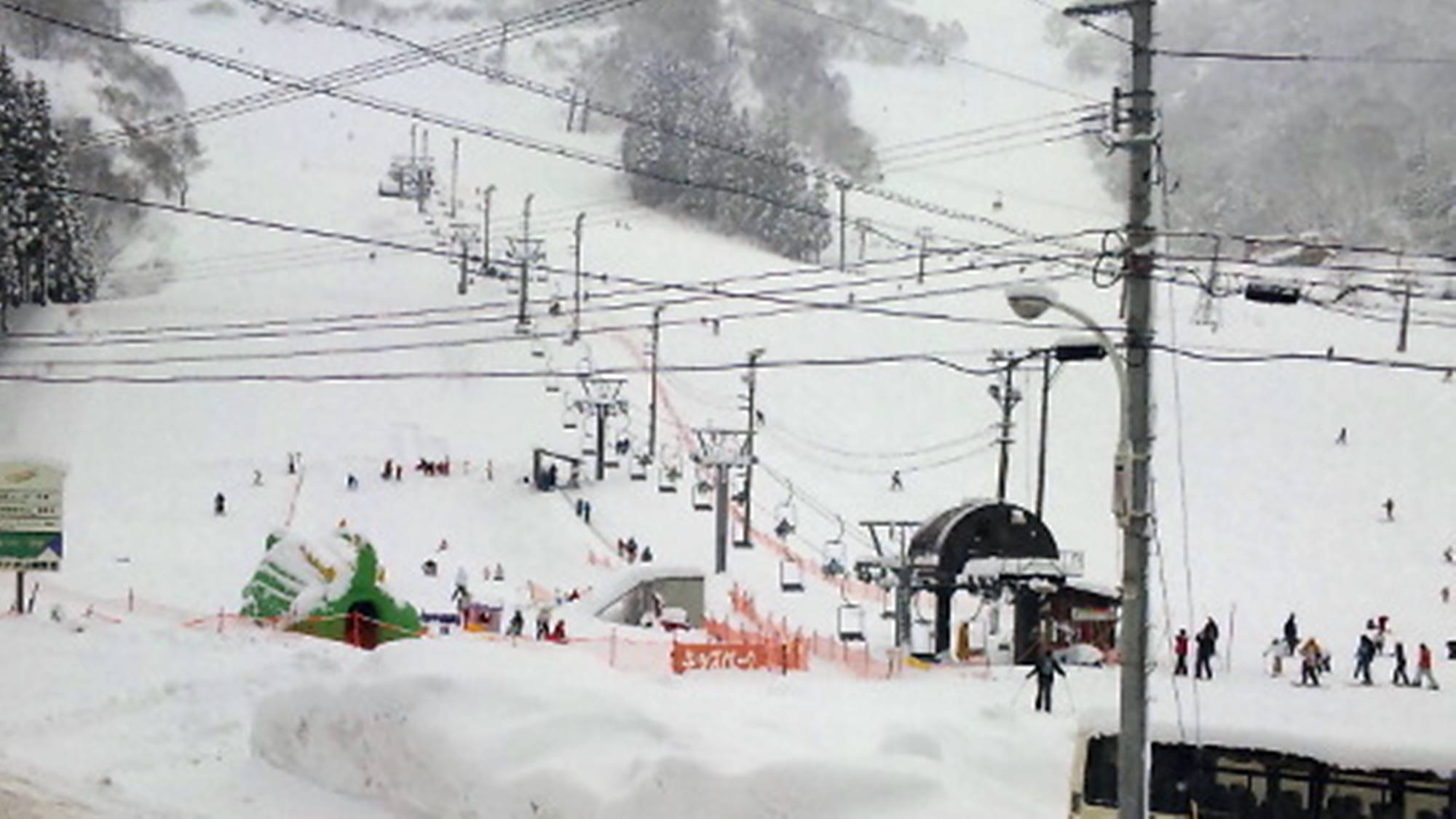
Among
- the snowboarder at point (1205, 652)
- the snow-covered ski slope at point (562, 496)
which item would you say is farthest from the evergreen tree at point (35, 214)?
the snowboarder at point (1205, 652)

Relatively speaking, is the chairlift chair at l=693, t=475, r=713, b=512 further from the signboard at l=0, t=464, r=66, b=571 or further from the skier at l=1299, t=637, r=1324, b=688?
the signboard at l=0, t=464, r=66, b=571

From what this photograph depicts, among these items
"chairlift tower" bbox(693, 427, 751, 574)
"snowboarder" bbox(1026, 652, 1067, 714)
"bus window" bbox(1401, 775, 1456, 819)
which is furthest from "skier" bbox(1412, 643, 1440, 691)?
"chairlift tower" bbox(693, 427, 751, 574)

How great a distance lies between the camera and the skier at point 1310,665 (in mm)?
30828

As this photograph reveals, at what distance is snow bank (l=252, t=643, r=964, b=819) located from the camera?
47.7 ft

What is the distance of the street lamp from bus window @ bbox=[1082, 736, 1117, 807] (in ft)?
9.15

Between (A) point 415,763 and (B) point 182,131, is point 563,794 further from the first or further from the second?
(B) point 182,131

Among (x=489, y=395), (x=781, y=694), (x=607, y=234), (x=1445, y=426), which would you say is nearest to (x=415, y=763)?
(x=781, y=694)

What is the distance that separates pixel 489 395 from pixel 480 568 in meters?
23.6

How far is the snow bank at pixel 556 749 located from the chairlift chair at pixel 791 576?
77.2 feet

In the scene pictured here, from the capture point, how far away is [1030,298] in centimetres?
1157

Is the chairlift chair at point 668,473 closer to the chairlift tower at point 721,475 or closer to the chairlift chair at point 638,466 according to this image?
the chairlift chair at point 638,466

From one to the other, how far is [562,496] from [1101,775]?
1526 inches

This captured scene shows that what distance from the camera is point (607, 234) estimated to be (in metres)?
114

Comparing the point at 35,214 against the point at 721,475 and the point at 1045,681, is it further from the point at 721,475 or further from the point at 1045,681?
the point at 1045,681
